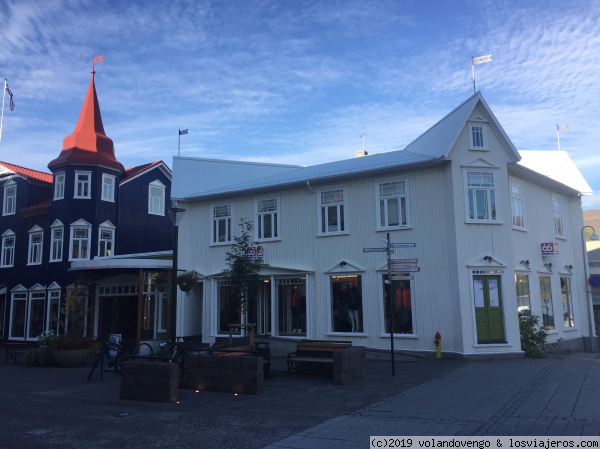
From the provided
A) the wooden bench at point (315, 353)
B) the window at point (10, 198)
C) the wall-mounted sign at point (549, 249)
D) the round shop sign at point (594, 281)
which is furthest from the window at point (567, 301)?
the window at point (10, 198)

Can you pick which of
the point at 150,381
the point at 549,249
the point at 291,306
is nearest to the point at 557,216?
the point at 549,249

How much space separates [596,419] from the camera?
27.8 feet

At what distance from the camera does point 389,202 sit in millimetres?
19469

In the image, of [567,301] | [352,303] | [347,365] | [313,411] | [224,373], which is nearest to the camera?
[313,411]

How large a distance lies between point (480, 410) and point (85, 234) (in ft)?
76.7

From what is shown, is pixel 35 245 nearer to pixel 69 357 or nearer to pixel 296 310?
pixel 69 357

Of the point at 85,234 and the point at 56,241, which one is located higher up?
the point at 85,234

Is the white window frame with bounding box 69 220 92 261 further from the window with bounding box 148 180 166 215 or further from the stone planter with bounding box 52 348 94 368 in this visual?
the stone planter with bounding box 52 348 94 368

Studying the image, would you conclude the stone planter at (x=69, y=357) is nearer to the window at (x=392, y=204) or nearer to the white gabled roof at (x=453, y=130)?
the window at (x=392, y=204)

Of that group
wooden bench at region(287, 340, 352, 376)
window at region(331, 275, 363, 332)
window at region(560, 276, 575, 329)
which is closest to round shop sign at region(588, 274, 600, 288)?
window at region(560, 276, 575, 329)

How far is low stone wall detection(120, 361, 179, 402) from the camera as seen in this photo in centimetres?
1125

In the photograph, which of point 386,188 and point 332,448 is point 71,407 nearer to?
point 332,448

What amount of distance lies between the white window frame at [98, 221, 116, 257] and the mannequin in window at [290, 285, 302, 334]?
1236cm

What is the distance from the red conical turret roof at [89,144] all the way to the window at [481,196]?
A: 61.8 feet
